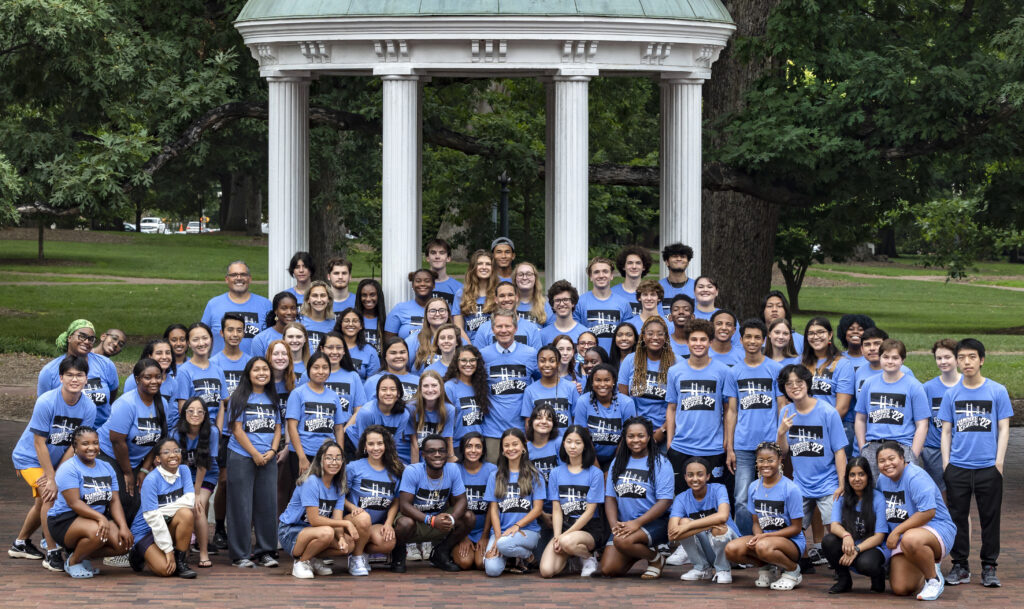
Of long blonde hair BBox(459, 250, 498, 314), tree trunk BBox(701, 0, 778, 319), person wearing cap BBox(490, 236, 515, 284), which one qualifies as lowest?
long blonde hair BBox(459, 250, 498, 314)

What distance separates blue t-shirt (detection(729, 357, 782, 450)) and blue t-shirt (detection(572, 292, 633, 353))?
5.74 ft

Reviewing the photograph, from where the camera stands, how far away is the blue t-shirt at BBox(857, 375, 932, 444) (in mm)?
10344

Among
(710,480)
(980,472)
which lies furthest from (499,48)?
(980,472)

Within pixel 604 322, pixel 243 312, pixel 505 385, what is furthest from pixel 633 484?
pixel 243 312

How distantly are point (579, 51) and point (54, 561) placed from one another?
6869 mm

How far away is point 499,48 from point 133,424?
5510 millimetres

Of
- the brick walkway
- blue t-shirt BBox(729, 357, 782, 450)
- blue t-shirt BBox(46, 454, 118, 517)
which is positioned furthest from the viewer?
blue t-shirt BBox(729, 357, 782, 450)

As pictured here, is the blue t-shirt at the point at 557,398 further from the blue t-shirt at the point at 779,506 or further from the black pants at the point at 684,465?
the blue t-shirt at the point at 779,506

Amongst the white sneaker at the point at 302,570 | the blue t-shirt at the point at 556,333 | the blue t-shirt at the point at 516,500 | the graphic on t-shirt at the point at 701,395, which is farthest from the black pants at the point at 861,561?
the white sneaker at the point at 302,570

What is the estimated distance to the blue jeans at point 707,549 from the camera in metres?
10.2

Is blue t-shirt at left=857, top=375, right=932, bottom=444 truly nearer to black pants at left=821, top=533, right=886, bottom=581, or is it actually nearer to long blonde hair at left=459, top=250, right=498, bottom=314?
black pants at left=821, top=533, right=886, bottom=581

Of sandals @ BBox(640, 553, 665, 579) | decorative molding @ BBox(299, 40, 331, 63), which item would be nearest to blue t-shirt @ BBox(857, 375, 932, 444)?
sandals @ BBox(640, 553, 665, 579)

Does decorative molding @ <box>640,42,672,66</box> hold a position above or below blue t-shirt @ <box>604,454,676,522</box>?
above

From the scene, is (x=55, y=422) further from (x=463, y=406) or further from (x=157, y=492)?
(x=463, y=406)
